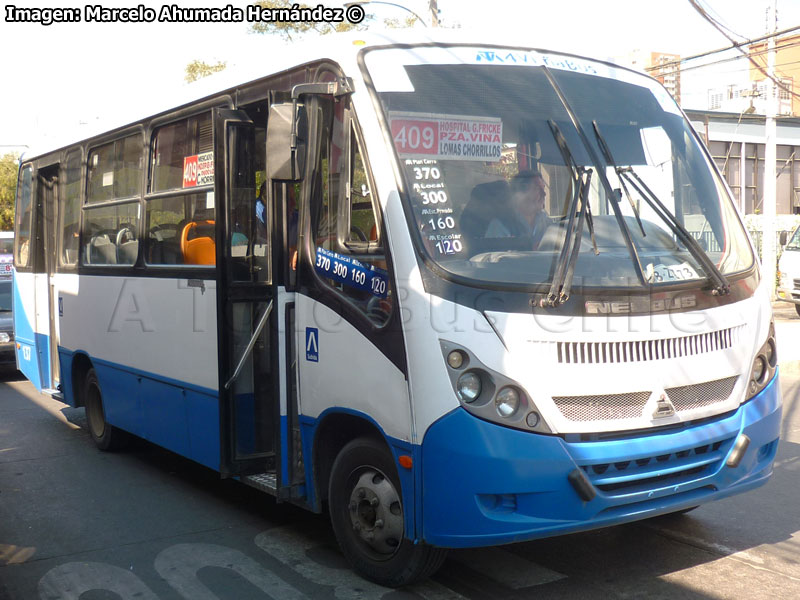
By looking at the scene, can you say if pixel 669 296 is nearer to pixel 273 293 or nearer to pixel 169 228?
pixel 273 293

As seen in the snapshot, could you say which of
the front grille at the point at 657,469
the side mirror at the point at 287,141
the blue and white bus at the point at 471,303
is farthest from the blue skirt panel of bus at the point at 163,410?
the front grille at the point at 657,469

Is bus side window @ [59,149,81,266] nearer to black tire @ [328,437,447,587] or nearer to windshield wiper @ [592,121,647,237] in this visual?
black tire @ [328,437,447,587]

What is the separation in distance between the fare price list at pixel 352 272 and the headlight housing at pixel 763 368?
194 centimetres

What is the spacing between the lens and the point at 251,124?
18.6 ft

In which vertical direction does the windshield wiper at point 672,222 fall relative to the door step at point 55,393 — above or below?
above

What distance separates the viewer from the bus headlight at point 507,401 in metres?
4.03

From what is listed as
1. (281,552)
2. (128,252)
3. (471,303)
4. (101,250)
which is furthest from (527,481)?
(101,250)

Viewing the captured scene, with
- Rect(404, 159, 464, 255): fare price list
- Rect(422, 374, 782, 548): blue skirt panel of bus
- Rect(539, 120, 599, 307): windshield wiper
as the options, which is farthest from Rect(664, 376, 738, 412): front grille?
Rect(404, 159, 464, 255): fare price list

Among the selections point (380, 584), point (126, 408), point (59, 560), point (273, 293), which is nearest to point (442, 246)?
point (273, 293)

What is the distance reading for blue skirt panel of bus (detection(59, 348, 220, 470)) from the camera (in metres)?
6.06

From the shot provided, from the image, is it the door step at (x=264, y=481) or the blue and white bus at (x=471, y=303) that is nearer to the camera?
the blue and white bus at (x=471, y=303)

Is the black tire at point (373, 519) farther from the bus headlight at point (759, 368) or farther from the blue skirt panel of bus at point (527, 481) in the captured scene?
the bus headlight at point (759, 368)

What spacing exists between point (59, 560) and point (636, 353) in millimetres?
3477

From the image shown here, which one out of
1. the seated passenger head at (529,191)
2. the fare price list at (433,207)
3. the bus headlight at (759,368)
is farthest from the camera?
the bus headlight at (759,368)
